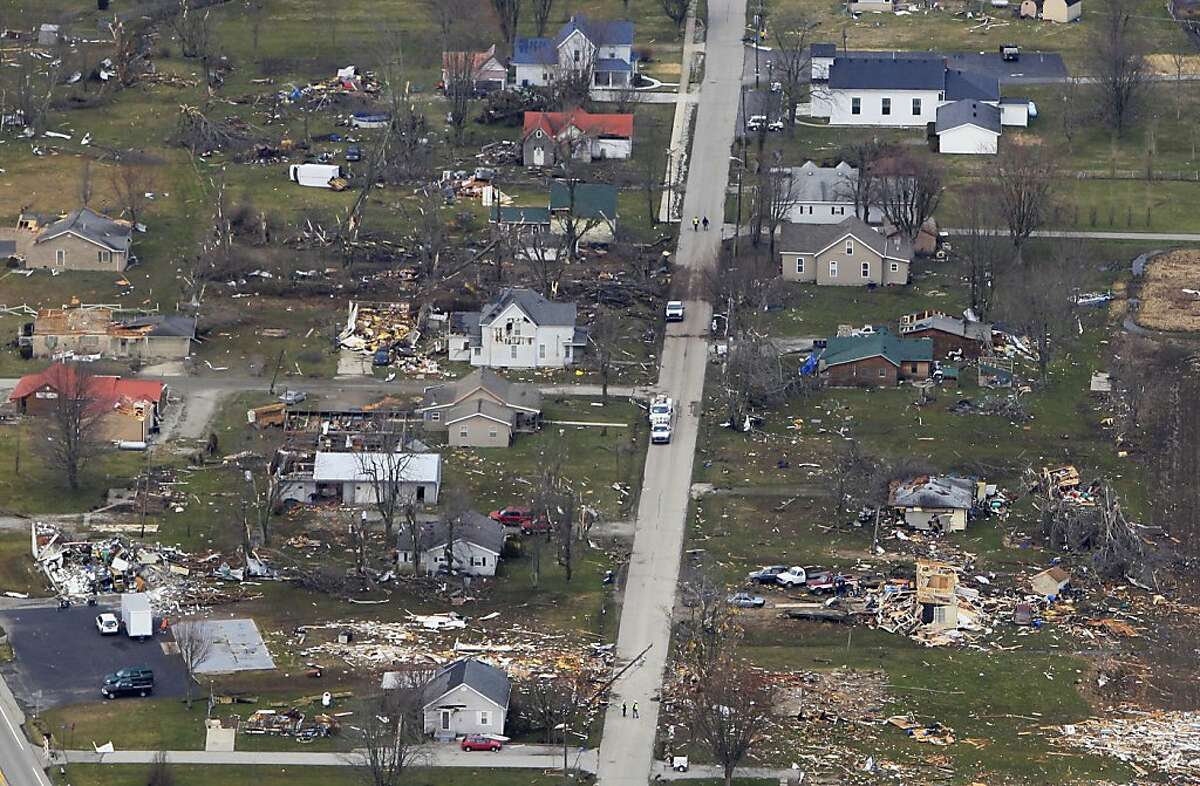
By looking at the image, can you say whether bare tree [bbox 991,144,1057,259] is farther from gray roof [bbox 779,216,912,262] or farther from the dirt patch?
the dirt patch

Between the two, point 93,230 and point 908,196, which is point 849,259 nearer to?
point 908,196

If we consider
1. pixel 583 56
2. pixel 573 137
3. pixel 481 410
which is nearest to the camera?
pixel 481 410

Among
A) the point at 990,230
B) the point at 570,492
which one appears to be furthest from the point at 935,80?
the point at 570,492

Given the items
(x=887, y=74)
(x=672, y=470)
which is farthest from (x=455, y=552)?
(x=887, y=74)

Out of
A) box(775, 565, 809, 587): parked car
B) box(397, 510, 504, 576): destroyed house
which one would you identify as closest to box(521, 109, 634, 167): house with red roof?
box(397, 510, 504, 576): destroyed house

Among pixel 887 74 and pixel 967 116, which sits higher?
pixel 887 74

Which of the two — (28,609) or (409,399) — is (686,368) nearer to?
(409,399)
